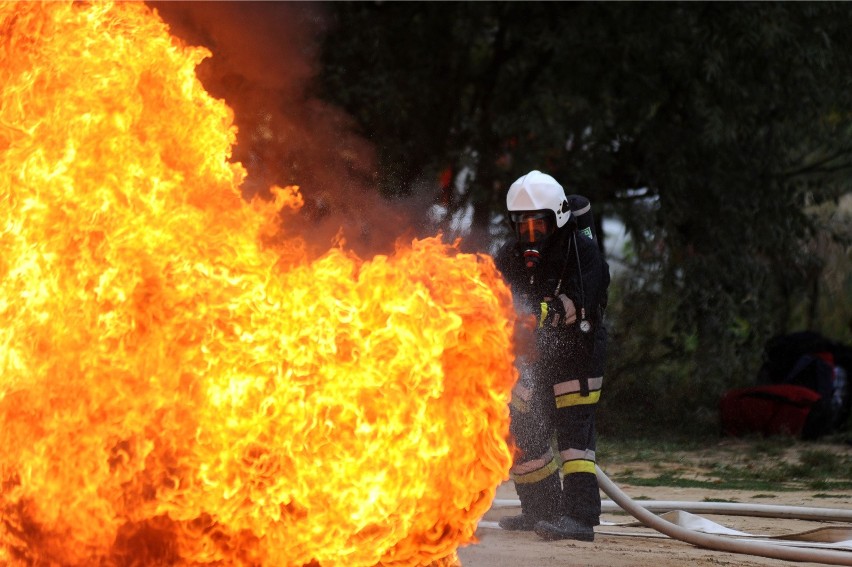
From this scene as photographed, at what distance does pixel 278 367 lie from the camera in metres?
4.82

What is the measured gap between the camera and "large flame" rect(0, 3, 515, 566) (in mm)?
4777

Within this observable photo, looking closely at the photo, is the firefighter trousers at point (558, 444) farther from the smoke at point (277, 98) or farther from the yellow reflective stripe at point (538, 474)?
the smoke at point (277, 98)

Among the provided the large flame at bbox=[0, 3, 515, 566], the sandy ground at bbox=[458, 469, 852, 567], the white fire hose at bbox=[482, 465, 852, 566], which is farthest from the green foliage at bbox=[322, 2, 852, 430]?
the large flame at bbox=[0, 3, 515, 566]

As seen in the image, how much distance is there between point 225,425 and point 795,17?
33.4ft

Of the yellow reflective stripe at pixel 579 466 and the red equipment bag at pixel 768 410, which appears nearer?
the yellow reflective stripe at pixel 579 466


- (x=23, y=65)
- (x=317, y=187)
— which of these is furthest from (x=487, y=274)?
(x=317, y=187)

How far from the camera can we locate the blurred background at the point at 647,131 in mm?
13328

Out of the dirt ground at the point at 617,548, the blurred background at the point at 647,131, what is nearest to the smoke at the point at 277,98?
the blurred background at the point at 647,131

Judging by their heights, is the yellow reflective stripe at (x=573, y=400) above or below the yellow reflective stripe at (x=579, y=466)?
above

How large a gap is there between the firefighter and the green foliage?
600 centimetres

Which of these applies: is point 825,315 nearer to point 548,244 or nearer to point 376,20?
point 376,20

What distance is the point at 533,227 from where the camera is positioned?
6762 mm

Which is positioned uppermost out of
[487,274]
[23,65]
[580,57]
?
[580,57]

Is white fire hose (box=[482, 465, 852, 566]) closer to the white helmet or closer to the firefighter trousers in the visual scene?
the firefighter trousers
